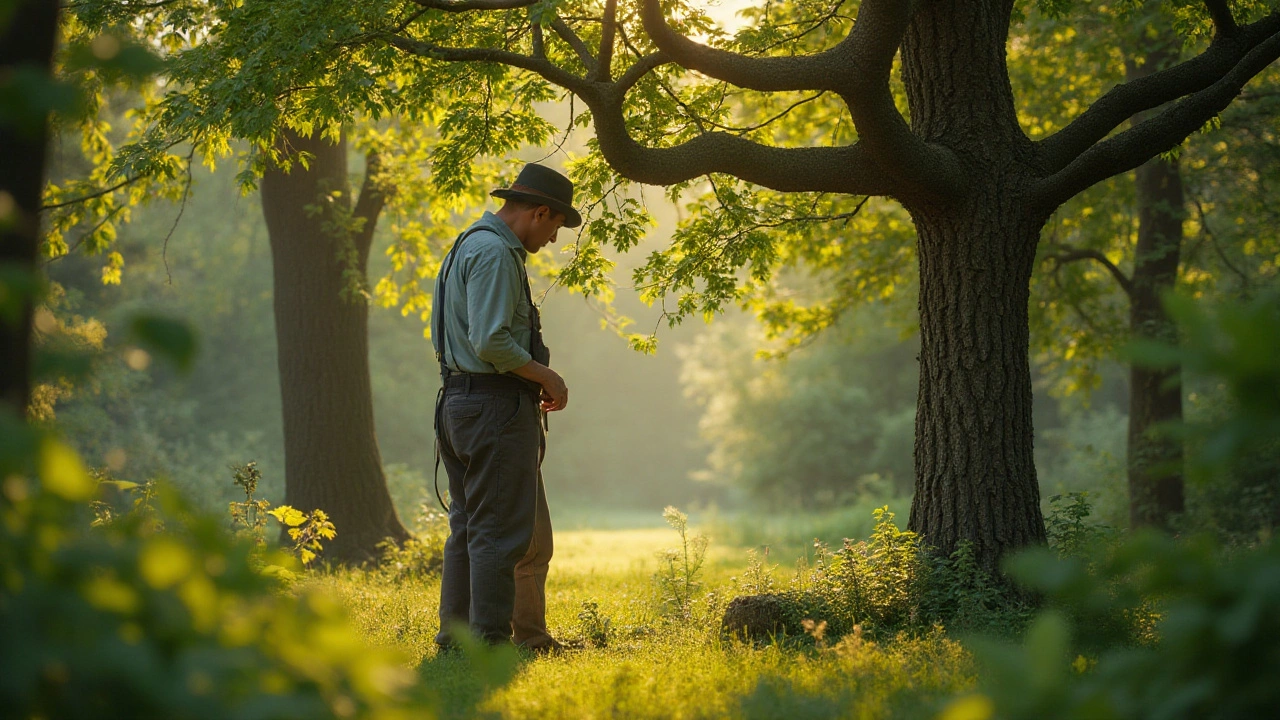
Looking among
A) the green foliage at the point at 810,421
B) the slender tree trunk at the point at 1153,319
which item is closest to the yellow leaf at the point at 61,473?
the slender tree trunk at the point at 1153,319

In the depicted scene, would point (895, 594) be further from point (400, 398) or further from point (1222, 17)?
point (400, 398)

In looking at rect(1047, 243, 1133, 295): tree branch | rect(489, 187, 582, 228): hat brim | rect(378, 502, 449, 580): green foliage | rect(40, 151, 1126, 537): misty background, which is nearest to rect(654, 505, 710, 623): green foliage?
rect(489, 187, 582, 228): hat brim

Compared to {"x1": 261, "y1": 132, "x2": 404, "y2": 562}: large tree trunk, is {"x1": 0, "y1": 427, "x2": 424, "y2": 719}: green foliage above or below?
below

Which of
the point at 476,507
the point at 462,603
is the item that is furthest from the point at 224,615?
the point at 462,603

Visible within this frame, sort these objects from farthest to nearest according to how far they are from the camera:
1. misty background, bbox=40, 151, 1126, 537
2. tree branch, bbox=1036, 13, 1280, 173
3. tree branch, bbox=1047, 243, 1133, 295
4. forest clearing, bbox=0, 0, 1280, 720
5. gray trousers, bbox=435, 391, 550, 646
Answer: misty background, bbox=40, 151, 1126, 537 → tree branch, bbox=1047, 243, 1133, 295 → tree branch, bbox=1036, 13, 1280, 173 → gray trousers, bbox=435, 391, 550, 646 → forest clearing, bbox=0, 0, 1280, 720

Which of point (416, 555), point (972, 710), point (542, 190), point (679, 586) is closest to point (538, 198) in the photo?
point (542, 190)

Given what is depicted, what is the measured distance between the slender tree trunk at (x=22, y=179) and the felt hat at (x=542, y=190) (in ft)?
10.1

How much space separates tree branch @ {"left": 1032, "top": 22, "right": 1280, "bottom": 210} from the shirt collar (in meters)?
3.21

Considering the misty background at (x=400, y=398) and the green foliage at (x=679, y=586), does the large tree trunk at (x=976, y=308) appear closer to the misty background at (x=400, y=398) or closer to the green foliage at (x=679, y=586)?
the green foliage at (x=679, y=586)

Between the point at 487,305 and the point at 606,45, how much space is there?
166 centimetres

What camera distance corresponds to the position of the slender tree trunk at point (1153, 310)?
41.7 ft

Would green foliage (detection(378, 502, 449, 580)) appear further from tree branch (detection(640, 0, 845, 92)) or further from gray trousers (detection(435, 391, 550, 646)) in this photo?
tree branch (detection(640, 0, 845, 92))

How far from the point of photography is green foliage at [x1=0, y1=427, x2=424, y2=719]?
157 centimetres

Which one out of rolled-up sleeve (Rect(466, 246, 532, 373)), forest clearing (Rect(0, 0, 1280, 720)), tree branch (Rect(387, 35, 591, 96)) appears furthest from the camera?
tree branch (Rect(387, 35, 591, 96))
